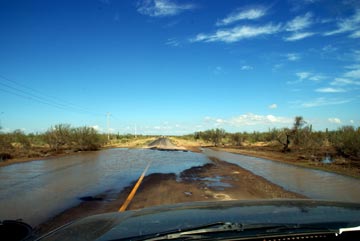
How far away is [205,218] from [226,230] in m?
0.66

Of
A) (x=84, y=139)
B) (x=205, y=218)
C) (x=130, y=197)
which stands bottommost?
(x=130, y=197)

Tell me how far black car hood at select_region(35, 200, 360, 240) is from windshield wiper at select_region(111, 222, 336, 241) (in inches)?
5.5

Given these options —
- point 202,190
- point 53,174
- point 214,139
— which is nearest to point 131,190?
point 202,190

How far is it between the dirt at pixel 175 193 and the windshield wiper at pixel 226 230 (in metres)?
5.72

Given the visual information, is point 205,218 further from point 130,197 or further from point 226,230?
point 130,197

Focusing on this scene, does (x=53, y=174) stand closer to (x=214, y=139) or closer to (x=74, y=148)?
(x=74, y=148)

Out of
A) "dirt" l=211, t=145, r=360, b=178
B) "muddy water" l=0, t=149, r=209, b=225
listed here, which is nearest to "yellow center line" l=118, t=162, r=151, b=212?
"muddy water" l=0, t=149, r=209, b=225

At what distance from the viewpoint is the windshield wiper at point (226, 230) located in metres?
2.91

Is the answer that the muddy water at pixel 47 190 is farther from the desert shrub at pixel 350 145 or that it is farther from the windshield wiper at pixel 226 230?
the desert shrub at pixel 350 145

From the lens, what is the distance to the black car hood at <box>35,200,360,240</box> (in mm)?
3209

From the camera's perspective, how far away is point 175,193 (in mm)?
13000

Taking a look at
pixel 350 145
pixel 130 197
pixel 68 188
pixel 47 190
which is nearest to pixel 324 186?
pixel 130 197

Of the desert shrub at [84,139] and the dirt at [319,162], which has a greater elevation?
the desert shrub at [84,139]

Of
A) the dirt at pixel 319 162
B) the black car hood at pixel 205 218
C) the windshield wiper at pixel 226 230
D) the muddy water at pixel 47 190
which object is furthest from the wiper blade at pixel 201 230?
the dirt at pixel 319 162
